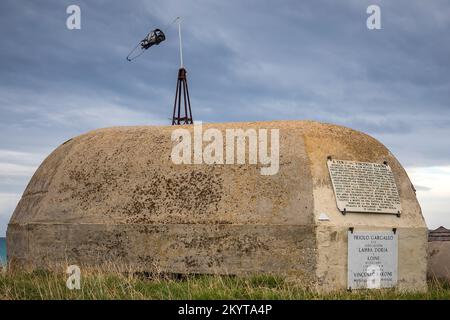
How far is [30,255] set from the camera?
49.3ft

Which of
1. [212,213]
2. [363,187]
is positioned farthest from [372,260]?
[212,213]

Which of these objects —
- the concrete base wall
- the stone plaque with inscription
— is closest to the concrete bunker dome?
the stone plaque with inscription

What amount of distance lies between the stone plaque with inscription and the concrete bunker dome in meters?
0.17

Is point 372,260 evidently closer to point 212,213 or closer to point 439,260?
point 212,213

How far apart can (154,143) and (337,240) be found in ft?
16.3

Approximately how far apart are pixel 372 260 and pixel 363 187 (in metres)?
1.57

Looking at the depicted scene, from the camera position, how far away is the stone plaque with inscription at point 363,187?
1274cm

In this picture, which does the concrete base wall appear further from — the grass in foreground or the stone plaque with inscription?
the grass in foreground

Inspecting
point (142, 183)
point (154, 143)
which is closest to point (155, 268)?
point (142, 183)

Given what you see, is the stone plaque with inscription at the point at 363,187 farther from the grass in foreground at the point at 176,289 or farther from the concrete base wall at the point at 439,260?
the concrete base wall at the point at 439,260

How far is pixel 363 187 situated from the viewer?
13156mm

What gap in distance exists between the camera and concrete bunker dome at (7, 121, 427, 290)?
12.3m

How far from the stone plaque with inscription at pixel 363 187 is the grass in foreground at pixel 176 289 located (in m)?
1.81

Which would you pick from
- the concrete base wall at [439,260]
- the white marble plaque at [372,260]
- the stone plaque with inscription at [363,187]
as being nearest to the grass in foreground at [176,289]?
the white marble plaque at [372,260]
